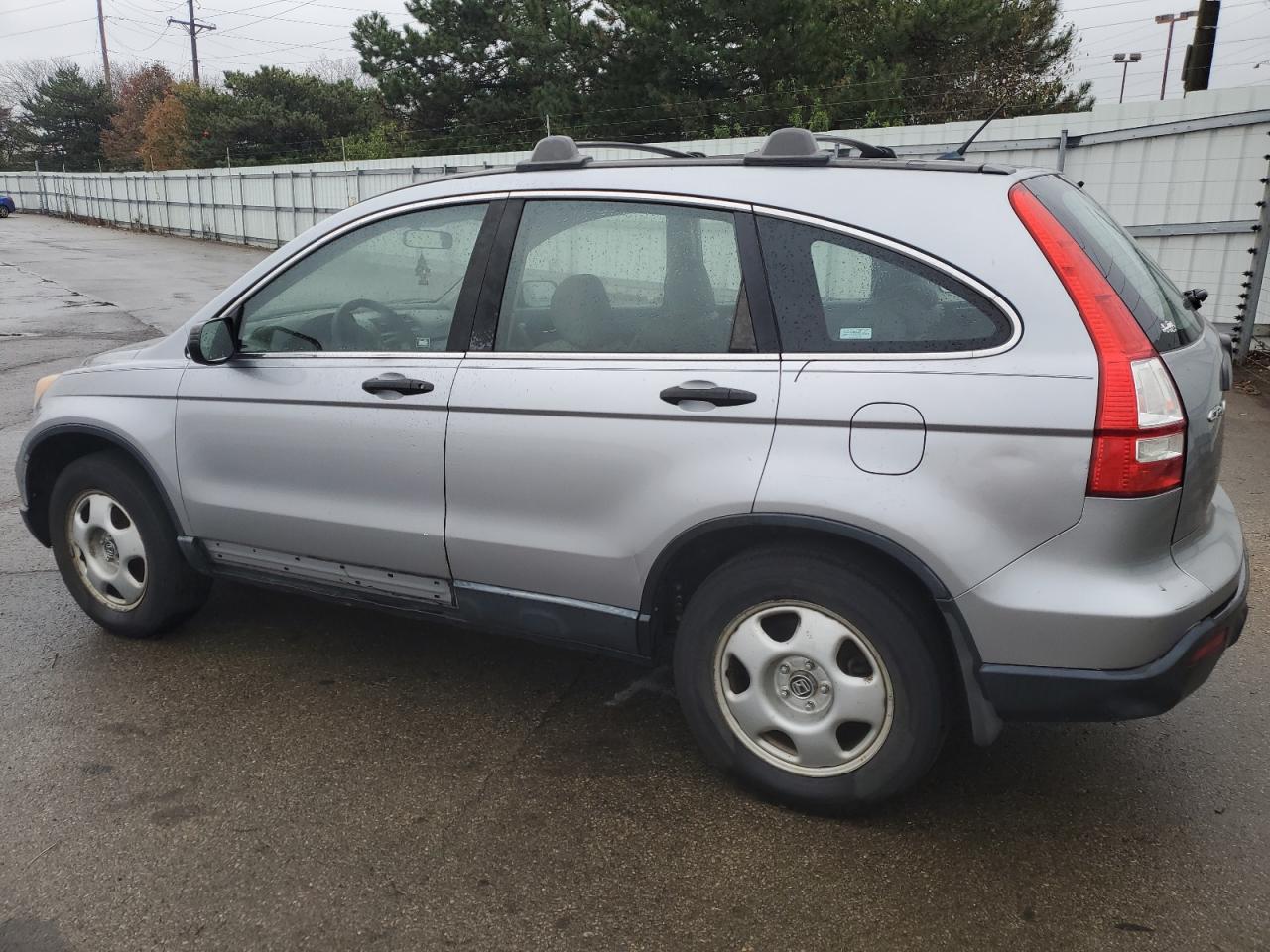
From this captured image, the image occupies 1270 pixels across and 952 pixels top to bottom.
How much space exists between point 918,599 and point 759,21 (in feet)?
81.6

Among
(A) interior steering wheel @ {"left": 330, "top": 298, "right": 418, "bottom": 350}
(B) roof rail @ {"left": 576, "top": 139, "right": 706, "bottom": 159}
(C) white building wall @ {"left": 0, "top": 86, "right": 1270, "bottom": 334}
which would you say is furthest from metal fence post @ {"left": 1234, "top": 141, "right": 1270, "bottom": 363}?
(A) interior steering wheel @ {"left": 330, "top": 298, "right": 418, "bottom": 350}

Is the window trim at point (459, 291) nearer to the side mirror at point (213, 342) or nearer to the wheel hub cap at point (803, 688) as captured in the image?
the side mirror at point (213, 342)

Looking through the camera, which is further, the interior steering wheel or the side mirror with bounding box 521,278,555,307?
the interior steering wheel

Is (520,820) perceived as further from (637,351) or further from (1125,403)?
(1125,403)

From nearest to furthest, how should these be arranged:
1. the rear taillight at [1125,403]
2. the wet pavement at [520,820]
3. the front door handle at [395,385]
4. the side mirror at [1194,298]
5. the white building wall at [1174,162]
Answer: the rear taillight at [1125,403], the wet pavement at [520,820], the side mirror at [1194,298], the front door handle at [395,385], the white building wall at [1174,162]

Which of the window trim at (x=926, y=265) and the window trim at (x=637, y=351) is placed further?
the window trim at (x=637, y=351)

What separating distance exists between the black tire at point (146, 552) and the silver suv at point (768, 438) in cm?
36

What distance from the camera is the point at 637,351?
301cm

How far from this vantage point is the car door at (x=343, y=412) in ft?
10.9

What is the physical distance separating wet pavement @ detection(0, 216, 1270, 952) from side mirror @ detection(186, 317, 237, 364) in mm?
1158

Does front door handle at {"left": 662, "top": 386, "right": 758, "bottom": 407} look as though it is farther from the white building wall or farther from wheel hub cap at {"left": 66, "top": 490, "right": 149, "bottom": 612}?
the white building wall

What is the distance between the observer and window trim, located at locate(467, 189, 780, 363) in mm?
2848

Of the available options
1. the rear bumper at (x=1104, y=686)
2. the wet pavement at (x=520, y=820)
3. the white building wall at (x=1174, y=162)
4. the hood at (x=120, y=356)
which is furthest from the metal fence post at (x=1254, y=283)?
the hood at (x=120, y=356)

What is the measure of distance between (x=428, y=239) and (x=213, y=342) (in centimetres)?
84
